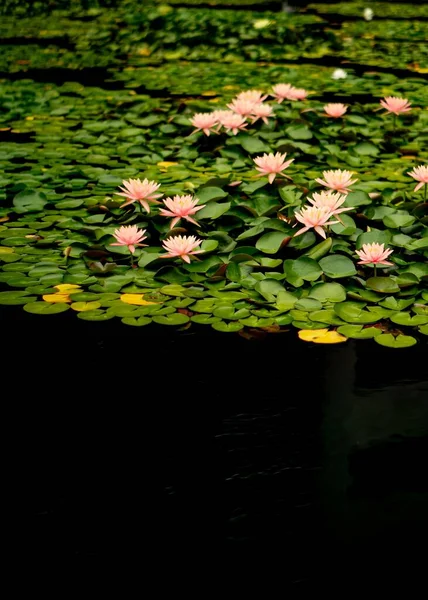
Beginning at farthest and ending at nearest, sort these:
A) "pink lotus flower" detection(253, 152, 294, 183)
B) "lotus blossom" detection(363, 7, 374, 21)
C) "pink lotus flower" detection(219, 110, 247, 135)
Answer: "lotus blossom" detection(363, 7, 374, 21)
"pink lotus flower" detection(219, 110, 247, 135)
"pink lotus flower" detection(253, 152, 294, 183)

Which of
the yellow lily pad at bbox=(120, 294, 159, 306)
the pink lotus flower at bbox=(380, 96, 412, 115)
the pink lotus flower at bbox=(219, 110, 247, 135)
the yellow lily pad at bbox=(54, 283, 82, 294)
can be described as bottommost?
the yellow lily pad at bbox=(120, 294, 159, 306)

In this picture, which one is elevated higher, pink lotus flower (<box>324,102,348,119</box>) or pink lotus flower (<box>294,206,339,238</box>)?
pink lotus flower (<box>324,102,348,119</box>)

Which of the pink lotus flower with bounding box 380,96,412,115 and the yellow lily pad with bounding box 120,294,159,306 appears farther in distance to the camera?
the pink lotus flower with bounding box 380,96,412,115

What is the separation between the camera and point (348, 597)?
4.33ft

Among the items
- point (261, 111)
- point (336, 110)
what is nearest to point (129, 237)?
point (261, 111)

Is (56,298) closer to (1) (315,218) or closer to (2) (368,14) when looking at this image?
(1) (315,218)

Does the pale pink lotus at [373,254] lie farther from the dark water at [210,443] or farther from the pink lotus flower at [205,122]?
the pink lotus flower at [205,122]

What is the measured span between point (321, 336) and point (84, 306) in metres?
0.65

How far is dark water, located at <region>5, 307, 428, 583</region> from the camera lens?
145cm

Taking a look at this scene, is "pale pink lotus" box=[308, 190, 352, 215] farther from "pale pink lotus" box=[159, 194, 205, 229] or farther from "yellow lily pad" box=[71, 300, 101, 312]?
"yellow lily pad" box=[71, 300, 101, 312]

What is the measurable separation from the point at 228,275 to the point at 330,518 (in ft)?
3.25

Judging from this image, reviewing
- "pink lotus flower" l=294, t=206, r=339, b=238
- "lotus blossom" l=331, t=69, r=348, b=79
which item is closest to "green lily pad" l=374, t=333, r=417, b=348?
"pink lotus flower" l=294, t=206, r=339, b=238

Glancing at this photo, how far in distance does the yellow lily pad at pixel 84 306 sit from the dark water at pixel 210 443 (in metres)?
0.04

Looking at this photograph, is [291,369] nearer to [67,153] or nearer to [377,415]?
[377,415]
